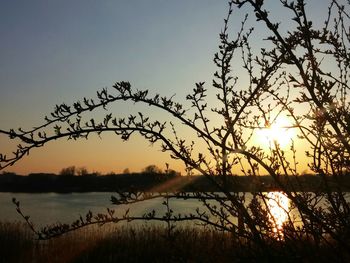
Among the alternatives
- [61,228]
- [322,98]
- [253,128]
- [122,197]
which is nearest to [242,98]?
[253,128]

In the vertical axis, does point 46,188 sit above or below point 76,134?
above

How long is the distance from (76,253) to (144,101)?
12745 mm

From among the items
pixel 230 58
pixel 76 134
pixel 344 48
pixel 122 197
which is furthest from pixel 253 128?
pixel 76 134

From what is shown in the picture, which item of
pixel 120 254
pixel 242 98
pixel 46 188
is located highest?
pixel 46 188

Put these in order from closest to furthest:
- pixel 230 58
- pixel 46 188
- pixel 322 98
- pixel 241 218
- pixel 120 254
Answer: pixel 322 98
pixel 241 218
pixel 230 58
pixel 120 254
pixel 46 188

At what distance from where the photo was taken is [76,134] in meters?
2.30

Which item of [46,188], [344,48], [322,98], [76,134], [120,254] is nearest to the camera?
[76,134]

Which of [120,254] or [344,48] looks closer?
[344,48]

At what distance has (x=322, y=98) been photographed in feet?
8.06

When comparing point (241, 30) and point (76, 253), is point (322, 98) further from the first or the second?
point (76, 253)

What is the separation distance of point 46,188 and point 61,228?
135m

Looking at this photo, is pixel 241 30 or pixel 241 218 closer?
pixel 241 218

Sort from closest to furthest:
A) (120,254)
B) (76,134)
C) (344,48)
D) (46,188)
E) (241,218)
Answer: (76,134) → (241,218) → (344,48) → (120,254) → (46,188)

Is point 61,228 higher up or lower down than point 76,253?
higher up
